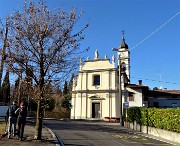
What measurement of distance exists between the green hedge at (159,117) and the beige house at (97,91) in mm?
23021

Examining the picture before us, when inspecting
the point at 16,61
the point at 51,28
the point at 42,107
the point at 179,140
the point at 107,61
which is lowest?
the point at 179,140

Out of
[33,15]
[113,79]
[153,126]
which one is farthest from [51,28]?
[113,79]

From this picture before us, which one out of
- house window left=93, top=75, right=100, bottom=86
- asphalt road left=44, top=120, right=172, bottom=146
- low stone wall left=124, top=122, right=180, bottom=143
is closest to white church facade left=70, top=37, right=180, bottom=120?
house window left=93, top=75, right=100, bottom=86

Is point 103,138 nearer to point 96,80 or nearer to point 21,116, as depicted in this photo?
point 21,116

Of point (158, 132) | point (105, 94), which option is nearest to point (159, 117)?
point (158, 132)

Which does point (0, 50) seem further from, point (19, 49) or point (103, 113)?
point (103, 113)

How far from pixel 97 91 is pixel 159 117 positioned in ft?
104

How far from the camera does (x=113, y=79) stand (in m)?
49.5

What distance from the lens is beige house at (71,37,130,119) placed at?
1911 inches

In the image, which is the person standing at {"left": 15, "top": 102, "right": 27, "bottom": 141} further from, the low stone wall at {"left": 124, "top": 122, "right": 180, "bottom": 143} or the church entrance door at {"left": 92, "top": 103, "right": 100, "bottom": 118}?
the church entrance door at {"left": 92, "top": 103, "right": 100, "bottom": 118}

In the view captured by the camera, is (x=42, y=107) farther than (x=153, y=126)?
No

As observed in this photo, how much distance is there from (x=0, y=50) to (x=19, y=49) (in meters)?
0.89

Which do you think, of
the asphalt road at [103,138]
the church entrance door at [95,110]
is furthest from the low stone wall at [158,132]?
the church entrance door at [95,110]

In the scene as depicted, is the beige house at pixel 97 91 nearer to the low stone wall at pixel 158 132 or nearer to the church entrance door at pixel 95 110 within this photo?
the church entrance door at pixel 95 110
